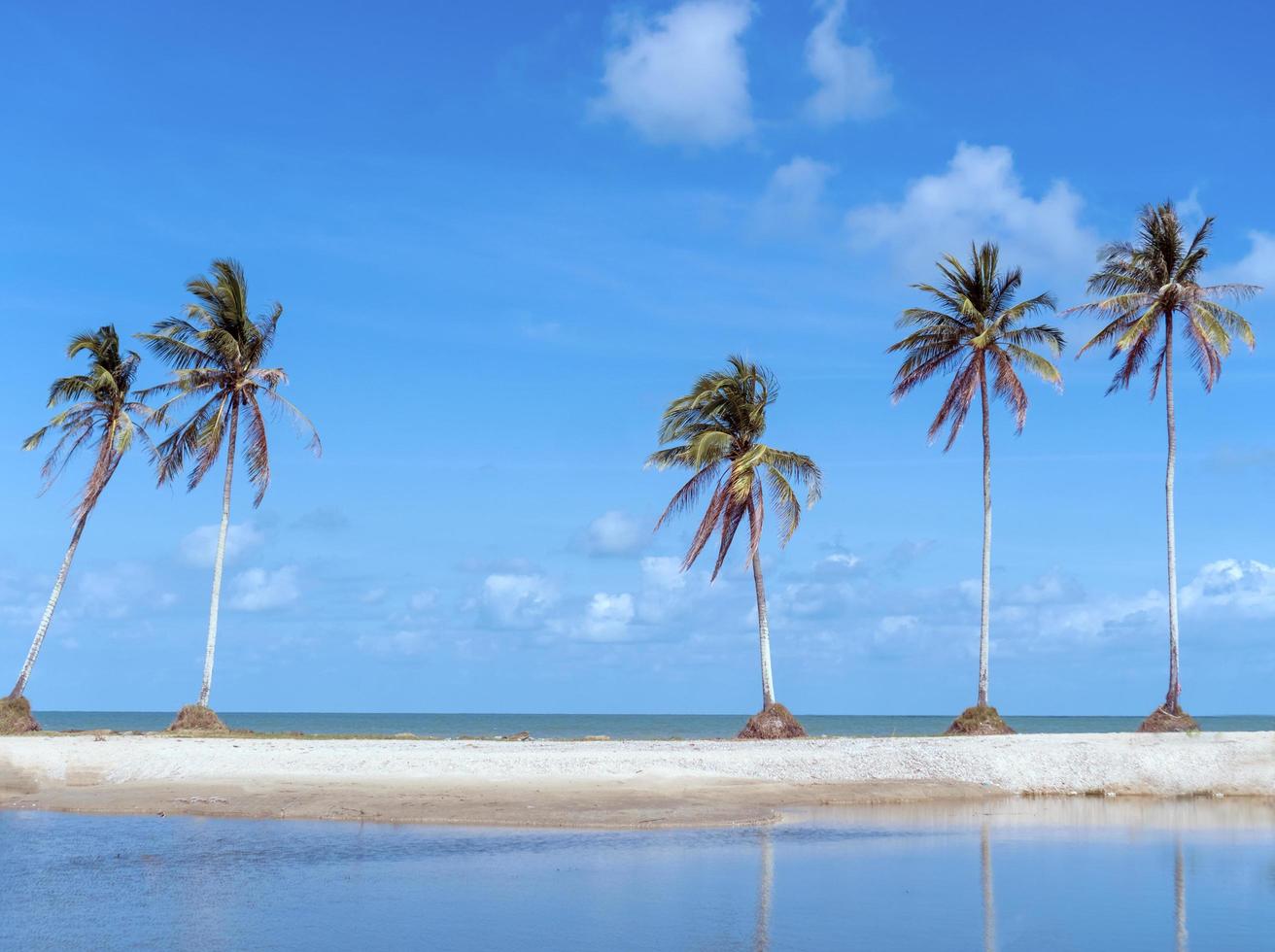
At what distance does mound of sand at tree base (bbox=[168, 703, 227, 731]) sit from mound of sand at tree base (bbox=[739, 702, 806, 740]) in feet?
54.2

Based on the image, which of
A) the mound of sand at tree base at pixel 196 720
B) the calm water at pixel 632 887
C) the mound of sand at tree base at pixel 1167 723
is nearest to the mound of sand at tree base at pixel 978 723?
the mound of sand at tree base at pixel 1167 723

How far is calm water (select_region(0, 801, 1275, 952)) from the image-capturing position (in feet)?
45.4

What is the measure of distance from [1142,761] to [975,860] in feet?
40.1

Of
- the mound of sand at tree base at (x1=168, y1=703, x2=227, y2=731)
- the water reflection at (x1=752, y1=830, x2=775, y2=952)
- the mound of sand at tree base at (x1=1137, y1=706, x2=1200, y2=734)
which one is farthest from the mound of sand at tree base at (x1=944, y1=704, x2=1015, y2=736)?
the mound of sand at tree base at (x1=168, y1=703, x2=227, y2=731)

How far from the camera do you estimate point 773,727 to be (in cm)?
3619

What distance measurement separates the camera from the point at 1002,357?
3862cm

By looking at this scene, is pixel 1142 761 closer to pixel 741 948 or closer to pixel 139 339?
pixel 741 948

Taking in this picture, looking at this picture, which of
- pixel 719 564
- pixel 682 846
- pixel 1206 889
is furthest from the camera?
pixel 719 564

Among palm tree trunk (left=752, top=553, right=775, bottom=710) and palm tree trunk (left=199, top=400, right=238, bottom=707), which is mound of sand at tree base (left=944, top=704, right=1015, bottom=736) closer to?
palm tree trunk (left=752, top=553, right=775, bottom=710)

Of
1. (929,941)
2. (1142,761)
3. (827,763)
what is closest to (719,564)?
(827,763)

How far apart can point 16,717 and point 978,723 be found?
1208 inches

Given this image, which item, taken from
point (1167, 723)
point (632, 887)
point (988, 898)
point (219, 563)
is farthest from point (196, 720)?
point (1167, 723)

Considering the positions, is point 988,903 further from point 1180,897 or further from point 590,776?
point 590,776

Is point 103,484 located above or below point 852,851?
above
